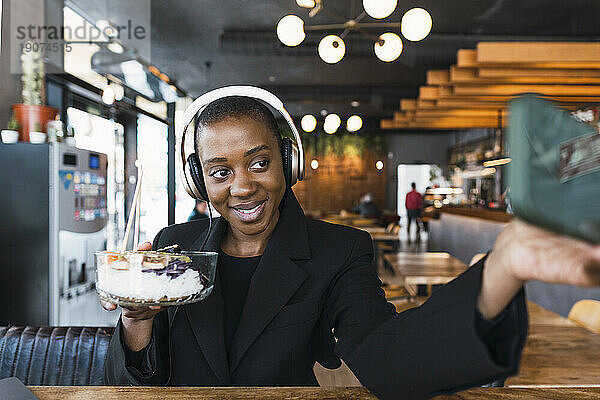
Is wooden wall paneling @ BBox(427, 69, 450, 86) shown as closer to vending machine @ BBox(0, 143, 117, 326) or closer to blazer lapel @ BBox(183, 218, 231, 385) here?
vending machine @ BBox(0, 143, 117, 326)

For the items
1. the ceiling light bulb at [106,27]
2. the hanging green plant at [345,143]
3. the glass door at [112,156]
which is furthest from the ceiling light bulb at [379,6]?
the hanging green plant at [345,143]

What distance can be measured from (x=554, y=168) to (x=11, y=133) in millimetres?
4602

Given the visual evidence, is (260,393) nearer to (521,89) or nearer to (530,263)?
(530,263)

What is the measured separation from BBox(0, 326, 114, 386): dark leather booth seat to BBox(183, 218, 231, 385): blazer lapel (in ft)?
2.43

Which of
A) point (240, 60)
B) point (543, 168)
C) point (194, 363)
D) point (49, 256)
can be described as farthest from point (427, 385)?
point (240, 60)

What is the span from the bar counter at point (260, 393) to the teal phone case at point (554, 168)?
680 mm

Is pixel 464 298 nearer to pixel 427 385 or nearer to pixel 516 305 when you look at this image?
pixel 516 305

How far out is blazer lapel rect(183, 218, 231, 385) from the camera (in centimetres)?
126

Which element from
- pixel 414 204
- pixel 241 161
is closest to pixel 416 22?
pixel 241 161

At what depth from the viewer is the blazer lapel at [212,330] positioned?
1.26 m

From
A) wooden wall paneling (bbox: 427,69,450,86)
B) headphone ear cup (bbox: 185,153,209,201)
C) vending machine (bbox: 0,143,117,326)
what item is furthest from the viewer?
wooden wall paneling (bbox: 427,69,450,86)

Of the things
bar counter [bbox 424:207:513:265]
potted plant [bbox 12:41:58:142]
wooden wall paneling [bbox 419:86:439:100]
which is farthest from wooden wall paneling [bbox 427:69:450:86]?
potted plant [bbox 12:41:58:142]

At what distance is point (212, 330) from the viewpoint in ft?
4.23

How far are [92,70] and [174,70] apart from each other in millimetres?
2820
